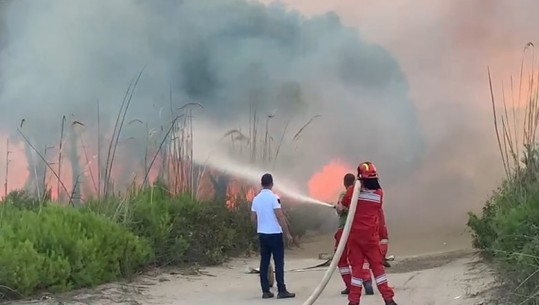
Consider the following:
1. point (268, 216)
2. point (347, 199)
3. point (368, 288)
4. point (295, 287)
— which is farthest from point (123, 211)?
point (347, 199)

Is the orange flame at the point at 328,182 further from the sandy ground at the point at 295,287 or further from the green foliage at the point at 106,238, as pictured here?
the sandy ground at the point at 295,287

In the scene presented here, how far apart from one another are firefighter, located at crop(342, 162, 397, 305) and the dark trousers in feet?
5.16

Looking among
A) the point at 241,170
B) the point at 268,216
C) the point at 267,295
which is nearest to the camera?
the point at 268,216

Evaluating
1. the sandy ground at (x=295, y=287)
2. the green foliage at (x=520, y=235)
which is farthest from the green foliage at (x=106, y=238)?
the green foliage at (x=520, y=235)

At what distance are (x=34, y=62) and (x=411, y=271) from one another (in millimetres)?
8655

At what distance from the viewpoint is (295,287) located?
1152 centimetres

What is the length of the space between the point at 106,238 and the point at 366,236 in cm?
381

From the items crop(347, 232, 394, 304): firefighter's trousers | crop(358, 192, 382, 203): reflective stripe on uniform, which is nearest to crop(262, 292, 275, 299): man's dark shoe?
crop(347, 232, 394, 304): firefighter's trousers

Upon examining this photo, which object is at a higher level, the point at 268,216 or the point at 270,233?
the point at 268,216

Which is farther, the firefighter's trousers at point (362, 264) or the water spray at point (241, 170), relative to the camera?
the water spray at point (241, 170)

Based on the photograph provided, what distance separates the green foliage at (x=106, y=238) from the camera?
9.82 m

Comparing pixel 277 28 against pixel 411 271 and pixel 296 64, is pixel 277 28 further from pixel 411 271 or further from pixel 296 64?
pixel 411 271

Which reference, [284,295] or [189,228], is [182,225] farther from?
[284,295]

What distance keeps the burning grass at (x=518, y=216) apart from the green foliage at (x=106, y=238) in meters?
4.28
